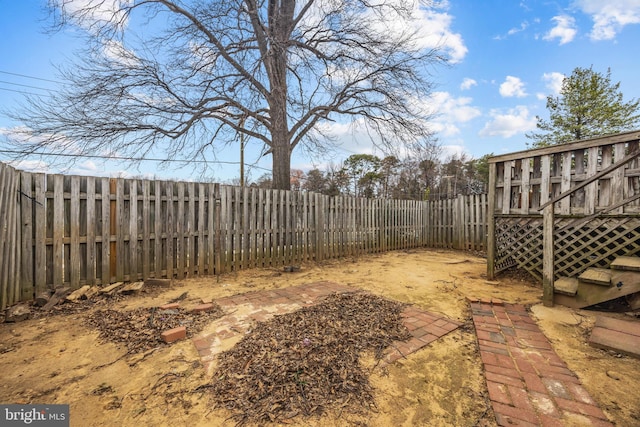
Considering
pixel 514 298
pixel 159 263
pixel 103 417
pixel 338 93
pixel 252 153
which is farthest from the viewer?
pixel 252 153

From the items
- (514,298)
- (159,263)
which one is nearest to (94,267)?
(159,263)

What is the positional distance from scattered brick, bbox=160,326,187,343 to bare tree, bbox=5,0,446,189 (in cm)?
409

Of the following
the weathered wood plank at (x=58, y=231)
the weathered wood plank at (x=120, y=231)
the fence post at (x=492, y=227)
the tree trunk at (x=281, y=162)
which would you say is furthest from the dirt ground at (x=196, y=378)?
the tree trunk at (x=281, y=162)

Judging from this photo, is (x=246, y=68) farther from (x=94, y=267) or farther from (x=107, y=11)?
(x=94, y=267)

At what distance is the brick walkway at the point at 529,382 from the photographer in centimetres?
132

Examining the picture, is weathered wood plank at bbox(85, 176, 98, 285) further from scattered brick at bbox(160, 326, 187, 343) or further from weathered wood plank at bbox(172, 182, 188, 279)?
scattered brick at bbox(160, 326, 187, 343)

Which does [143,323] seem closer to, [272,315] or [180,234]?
[272,315]

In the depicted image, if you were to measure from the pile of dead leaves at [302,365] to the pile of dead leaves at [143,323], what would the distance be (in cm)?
69

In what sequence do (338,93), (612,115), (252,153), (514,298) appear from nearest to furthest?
1. (514,298)
2. (338,93)
3. (252,153)
4. (612,115)

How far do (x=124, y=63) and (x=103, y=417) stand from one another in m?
6.49

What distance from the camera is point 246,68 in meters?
5.17

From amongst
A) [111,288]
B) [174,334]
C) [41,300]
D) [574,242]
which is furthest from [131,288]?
[574,242]

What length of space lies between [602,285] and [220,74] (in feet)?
23.5

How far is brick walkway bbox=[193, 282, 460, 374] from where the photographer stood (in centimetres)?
201
